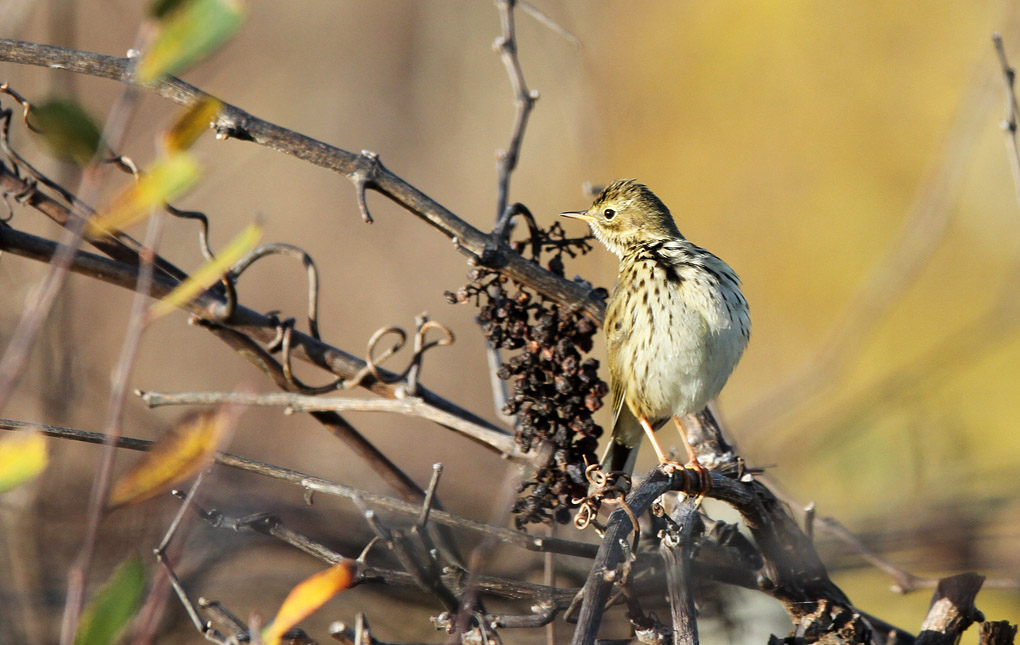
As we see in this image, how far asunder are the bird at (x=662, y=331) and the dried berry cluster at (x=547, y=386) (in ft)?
1.61

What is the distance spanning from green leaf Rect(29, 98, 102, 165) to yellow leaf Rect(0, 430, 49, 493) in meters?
0.27

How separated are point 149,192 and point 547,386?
4.31 ft

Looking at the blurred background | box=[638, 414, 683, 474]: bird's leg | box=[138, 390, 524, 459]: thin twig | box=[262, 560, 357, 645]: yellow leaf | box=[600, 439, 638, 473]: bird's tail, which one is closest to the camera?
box=[262, 560, 357, 645]: yellow leaf

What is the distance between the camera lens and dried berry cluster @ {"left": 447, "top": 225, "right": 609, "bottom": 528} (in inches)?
76.2

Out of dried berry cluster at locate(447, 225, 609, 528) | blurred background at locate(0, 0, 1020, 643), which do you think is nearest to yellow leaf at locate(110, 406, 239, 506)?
dried berry cluster at locate(447, 225, 609, 528)

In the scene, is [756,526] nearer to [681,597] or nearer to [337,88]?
[681,597]

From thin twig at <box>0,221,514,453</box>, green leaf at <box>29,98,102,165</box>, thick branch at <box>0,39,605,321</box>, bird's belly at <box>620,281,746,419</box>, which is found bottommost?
green leaf at <box>29,98,102,165</box>

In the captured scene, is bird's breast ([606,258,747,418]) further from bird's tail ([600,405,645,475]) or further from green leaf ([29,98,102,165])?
green leaf ([29,98,102,165])

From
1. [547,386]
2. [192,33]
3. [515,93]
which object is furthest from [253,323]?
[192,33]

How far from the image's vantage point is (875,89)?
563cm

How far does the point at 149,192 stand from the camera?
0.78 m

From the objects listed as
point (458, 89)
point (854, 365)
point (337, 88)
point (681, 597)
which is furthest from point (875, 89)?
point (681, 597)

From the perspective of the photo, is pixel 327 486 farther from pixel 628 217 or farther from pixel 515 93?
pixel 628 217

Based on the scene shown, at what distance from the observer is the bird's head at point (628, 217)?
2.96 m
